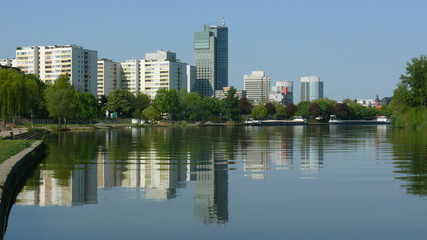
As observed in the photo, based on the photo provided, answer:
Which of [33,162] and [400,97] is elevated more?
[400,97]

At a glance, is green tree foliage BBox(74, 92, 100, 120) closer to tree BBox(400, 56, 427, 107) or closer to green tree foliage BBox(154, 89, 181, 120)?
green tree foliage BBox(154, 89, 181, 120)

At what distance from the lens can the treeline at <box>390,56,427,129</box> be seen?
116 meters

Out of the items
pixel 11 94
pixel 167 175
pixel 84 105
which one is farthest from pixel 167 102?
pixel 167 175

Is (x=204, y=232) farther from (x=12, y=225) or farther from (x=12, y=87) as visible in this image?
(x=12, y=87)

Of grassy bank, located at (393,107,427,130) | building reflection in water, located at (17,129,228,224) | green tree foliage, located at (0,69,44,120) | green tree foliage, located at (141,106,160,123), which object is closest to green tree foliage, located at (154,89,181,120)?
green tree foliage, located at (141,106,160,123)

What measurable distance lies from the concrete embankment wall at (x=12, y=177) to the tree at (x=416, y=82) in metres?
94.9

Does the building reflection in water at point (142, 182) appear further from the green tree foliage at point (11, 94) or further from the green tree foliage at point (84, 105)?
the green tree foliage at point (84, 105)

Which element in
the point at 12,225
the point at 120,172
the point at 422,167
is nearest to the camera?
the point at 12,225

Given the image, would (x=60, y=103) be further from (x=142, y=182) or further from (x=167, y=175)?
(x=142, y=182)

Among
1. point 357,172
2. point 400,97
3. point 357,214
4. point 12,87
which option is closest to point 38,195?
point 357,214

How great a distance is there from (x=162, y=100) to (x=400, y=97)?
3540 inches

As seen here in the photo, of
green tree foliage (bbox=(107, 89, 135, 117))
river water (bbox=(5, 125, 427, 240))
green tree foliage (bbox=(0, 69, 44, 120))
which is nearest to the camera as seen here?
river water (bbox=(5, 125, 427, 240))

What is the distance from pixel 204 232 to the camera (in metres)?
15.6

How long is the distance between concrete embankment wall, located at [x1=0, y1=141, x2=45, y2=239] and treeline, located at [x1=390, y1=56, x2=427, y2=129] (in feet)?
306
